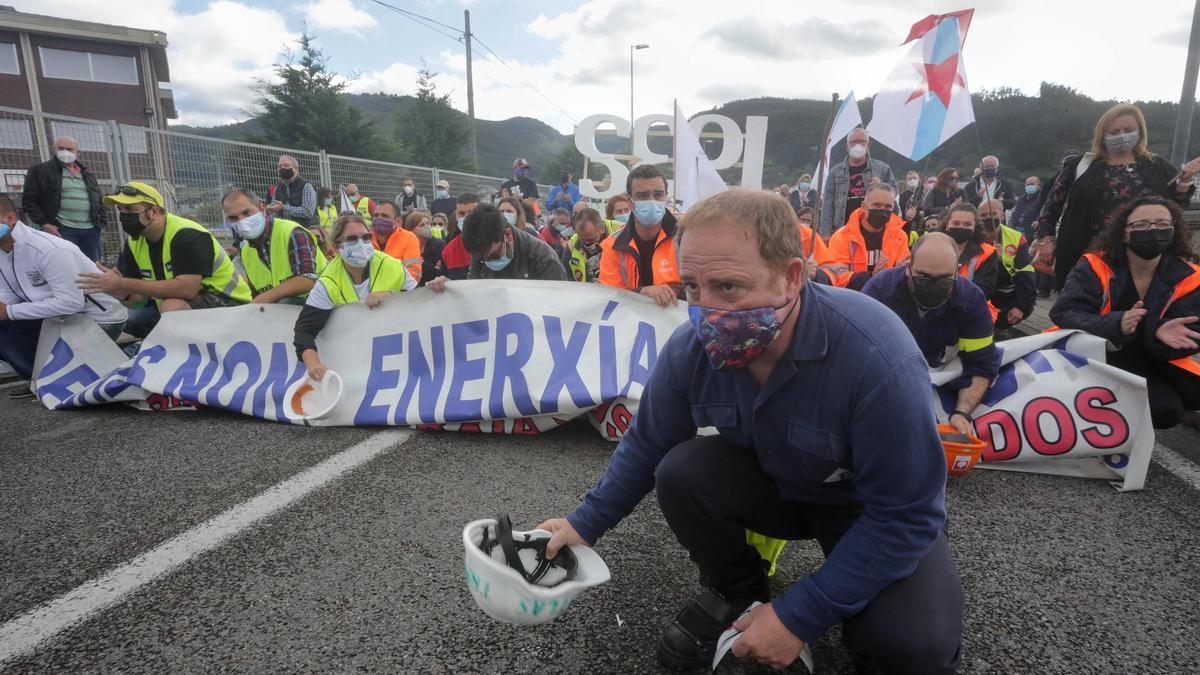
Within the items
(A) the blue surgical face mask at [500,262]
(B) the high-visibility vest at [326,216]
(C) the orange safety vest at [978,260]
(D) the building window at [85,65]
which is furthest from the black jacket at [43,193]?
(D) the building window at [85,65]

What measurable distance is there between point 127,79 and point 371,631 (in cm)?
3526

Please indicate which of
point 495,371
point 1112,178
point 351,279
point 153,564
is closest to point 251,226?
point 351,279

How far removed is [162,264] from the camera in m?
4.59

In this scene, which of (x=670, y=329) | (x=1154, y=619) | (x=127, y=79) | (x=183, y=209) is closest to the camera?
(x=1154, y=619)


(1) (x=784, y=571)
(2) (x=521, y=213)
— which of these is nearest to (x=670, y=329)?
(1) (x=784, y=571)

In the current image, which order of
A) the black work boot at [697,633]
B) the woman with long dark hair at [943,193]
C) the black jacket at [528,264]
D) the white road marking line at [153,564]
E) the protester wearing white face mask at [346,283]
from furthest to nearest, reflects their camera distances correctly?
the woman with long dark hair at [943,193] < the black jacket at [528,264] < the protester wearing white face mask at [346,283] < the white road marking line at [153,564] < the black work boot at [697,633]

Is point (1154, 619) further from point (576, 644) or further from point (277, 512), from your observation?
point (277, 512)

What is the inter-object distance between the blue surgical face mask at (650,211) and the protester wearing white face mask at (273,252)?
2603 millimetres

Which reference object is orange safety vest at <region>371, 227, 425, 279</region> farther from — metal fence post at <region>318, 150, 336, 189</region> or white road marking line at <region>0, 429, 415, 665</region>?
metal fence post at <region>318, 150, 336, 189</region>

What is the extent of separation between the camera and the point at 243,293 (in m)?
4.94

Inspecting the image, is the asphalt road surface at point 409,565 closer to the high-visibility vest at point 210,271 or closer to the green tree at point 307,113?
the high-visibility vest at point 210,271

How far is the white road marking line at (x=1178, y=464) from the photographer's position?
9.67 ft

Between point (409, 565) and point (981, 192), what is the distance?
380 inches

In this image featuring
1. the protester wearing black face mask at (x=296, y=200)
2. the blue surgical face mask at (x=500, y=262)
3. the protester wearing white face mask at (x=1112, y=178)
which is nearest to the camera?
the protester wearing white face mask at (x=1112, y=178)
